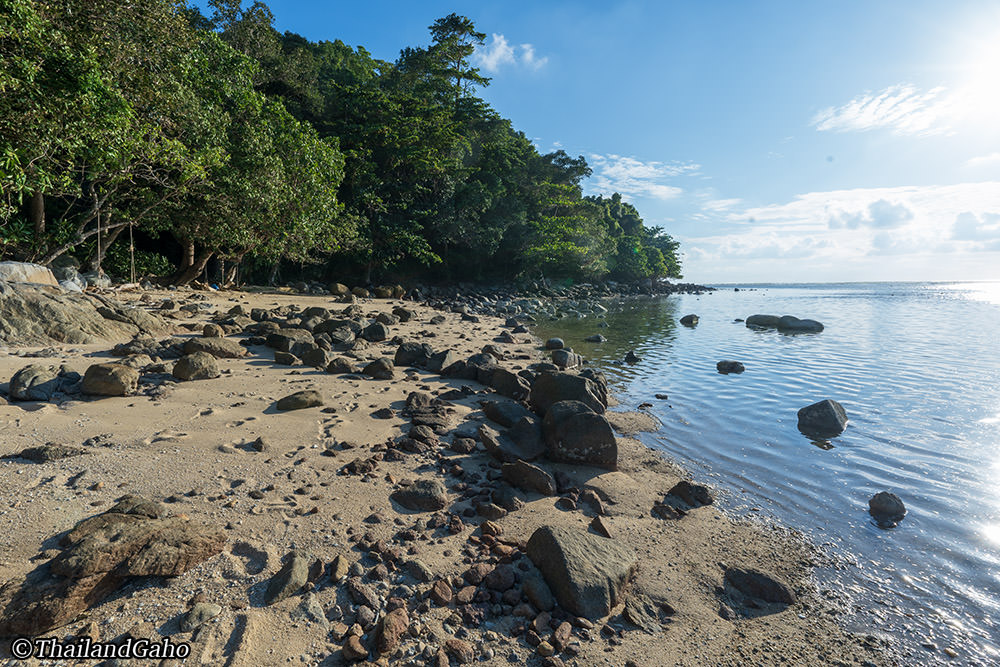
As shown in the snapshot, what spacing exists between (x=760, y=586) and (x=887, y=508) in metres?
2.69

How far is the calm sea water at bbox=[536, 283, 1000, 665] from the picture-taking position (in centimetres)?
373

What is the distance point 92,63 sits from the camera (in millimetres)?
8953

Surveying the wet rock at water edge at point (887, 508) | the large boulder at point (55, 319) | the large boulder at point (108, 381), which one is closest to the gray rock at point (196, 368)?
the large boulder at point (108, 381)

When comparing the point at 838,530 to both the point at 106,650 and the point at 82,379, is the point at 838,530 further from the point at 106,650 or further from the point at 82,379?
the point at 82,379

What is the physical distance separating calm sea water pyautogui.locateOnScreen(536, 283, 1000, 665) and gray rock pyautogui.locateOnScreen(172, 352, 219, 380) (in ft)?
23.4

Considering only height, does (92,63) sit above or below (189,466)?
above

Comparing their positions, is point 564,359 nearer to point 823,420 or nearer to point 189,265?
point 823,420

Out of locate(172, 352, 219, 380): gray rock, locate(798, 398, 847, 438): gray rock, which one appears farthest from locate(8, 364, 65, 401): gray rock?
locate(798, 398, 847, 438): gray rock

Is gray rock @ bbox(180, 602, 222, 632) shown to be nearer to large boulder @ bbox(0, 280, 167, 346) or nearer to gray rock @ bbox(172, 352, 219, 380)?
gray rock @ bbox(172, 352, 219, 380)

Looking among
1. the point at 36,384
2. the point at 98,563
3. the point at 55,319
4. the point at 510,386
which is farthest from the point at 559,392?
the point at 55,319

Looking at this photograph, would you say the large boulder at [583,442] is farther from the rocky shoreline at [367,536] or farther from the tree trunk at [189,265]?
the tree trunk at [189,265]

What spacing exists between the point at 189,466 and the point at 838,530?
6803mm

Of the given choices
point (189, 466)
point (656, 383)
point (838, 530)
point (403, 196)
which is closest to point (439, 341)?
point (656, 383)

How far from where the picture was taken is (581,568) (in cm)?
326
